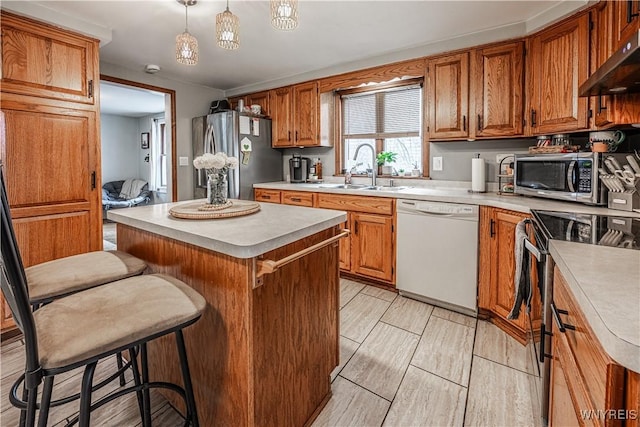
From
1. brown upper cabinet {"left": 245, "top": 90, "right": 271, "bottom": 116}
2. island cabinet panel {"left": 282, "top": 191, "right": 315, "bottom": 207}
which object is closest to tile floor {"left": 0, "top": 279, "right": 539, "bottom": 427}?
island cabinet panel {"left": 282, "top": 191, "right": 315, "bottom": 207}

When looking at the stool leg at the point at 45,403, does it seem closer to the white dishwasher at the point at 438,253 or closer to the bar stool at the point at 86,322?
the bar stool at the point at 86,322

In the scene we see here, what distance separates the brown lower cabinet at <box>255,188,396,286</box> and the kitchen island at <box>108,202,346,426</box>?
1362 millimetres

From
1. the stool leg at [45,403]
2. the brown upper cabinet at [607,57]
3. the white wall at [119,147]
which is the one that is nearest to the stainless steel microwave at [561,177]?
the brown upper cabinet at [607,57]

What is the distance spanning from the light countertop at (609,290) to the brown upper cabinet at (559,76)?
1610 mm

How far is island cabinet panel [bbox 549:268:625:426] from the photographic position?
1.79ft

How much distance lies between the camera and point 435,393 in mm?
1646

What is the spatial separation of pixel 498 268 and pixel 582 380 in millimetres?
1691

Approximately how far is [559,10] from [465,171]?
4.41 feet

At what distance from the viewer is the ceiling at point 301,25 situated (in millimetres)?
2309

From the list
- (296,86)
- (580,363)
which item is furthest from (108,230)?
(580,363)

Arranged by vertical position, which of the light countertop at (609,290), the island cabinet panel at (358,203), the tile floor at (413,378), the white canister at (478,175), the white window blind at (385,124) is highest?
the white window blind at (385,124)

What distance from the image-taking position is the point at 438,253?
8.41 ft

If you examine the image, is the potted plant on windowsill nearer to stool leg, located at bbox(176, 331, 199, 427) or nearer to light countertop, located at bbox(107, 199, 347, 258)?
light countertop, located at bbox(107, 199, 347, 258)

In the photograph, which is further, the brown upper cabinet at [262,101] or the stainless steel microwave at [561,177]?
the brown upper cabinet at [262,101]
